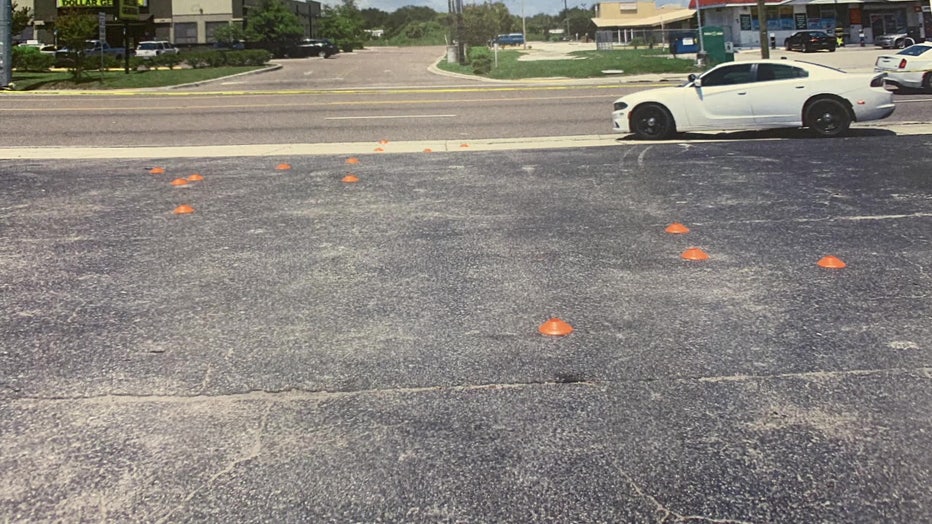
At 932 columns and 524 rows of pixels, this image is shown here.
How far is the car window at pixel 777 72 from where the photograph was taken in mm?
12750

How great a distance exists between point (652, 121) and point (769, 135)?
2.04 m

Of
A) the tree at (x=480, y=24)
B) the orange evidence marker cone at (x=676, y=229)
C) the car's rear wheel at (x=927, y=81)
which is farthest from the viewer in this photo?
the tree at (x=480, y=24)

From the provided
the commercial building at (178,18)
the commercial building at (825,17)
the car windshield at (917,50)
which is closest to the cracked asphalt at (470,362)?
the car windshield at (917,50)

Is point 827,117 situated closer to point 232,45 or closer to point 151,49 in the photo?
point 232,45

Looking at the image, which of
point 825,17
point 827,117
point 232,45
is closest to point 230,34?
point 232,45

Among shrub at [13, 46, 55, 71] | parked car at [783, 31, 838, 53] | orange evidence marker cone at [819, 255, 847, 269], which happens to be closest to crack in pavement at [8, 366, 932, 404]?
orange evidence marker cone at [819, 255, 847, 269]

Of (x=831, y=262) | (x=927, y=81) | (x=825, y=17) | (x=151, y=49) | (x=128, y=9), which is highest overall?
(x=151, y=49)

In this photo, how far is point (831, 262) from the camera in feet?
17.6

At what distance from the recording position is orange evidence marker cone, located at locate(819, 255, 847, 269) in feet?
17.4

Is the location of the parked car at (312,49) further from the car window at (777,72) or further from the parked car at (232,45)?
the car window at (777,72)

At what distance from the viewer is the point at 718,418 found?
10.7 ft

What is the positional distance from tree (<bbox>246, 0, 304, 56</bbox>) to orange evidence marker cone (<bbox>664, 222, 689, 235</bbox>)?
5598 cm

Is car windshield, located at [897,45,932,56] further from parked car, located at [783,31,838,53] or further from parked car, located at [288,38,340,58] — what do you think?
parked car, located at [288,38,340,58]

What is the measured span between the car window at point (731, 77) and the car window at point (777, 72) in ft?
0.62
